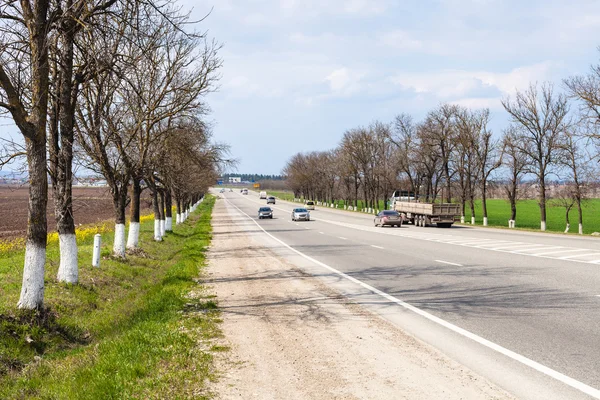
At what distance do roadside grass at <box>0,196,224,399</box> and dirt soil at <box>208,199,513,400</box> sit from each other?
18.0 inches

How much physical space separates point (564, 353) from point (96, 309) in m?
9.86

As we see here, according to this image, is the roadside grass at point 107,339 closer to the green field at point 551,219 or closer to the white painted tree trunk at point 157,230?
the white painted tree trunk at point 157,230

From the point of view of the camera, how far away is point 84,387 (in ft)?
18.9

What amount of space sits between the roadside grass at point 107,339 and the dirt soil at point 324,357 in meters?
0.46

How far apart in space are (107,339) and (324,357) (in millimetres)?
3929

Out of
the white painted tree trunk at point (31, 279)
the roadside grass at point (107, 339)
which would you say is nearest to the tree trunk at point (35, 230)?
the white painted tree trunk at point (31, 279)

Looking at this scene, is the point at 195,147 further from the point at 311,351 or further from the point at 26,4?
the point at 311,351

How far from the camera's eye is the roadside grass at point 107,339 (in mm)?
5863

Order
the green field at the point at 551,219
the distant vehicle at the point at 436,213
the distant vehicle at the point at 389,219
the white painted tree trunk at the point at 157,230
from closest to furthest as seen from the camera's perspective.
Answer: the white painted tree trunk at the point at 157,230 → the distant vehicle at the point at 436,213 → the distant vehicle at the point at 389,219 → the green field at the point at 551,219

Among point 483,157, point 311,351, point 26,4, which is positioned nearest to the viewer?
point 311,351

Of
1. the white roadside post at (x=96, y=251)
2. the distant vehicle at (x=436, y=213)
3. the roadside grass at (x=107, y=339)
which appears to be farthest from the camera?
the distant vehicle at (x=436, y=213)

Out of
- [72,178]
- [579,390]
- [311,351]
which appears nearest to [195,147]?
[72,178]

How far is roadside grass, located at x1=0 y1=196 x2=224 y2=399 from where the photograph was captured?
586 centimetres

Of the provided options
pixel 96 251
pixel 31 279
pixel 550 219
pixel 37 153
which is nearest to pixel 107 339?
pixel 31 279
